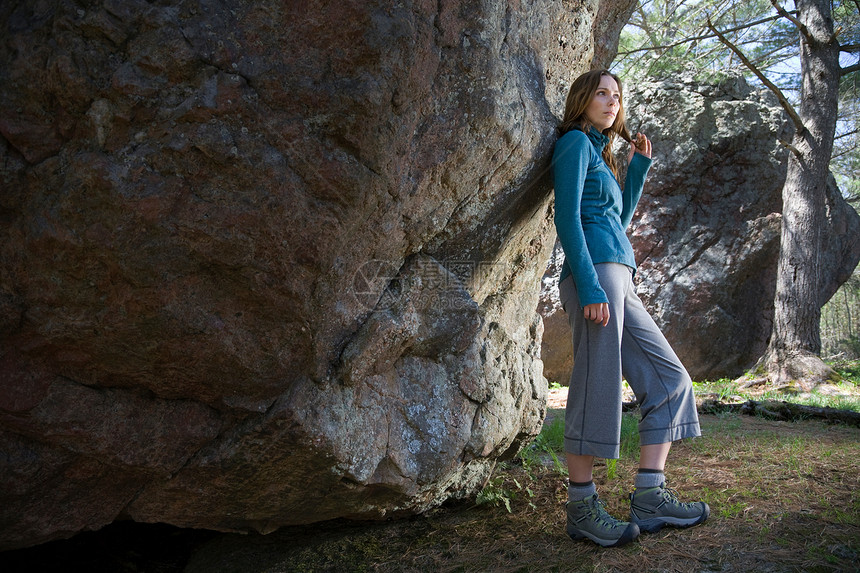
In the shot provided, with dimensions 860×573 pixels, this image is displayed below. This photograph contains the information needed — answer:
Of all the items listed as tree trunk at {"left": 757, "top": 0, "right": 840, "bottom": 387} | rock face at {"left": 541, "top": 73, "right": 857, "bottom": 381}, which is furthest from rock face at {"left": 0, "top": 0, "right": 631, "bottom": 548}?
tree trunk at {"left": 757, "top": 0, "right": 840, "bottom": 387}

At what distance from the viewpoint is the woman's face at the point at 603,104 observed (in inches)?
111

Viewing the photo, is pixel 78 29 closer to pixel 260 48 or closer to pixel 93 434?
pixel 260 48

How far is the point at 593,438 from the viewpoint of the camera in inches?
99.5

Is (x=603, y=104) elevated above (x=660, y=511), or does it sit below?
above

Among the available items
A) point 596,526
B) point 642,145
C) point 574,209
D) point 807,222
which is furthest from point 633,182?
point 807,222

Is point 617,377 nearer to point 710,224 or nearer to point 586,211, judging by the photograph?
point 586,211

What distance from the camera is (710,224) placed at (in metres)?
7.66

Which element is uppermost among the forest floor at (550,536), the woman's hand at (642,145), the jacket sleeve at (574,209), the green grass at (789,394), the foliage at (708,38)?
the foliage at (708,38)

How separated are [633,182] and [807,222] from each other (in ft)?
16.7

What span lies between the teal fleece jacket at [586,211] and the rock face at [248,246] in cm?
15

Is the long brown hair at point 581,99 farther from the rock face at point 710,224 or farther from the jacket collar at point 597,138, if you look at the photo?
the rock face at point 710,224

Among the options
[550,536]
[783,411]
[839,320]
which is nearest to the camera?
[550,536]

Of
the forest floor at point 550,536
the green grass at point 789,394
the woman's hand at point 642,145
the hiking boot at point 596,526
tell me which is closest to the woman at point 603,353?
the hiking boot at point 596,526

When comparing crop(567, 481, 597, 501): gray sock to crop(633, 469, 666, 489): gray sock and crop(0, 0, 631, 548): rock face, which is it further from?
crop(0, 0, 631, 548): rock face
